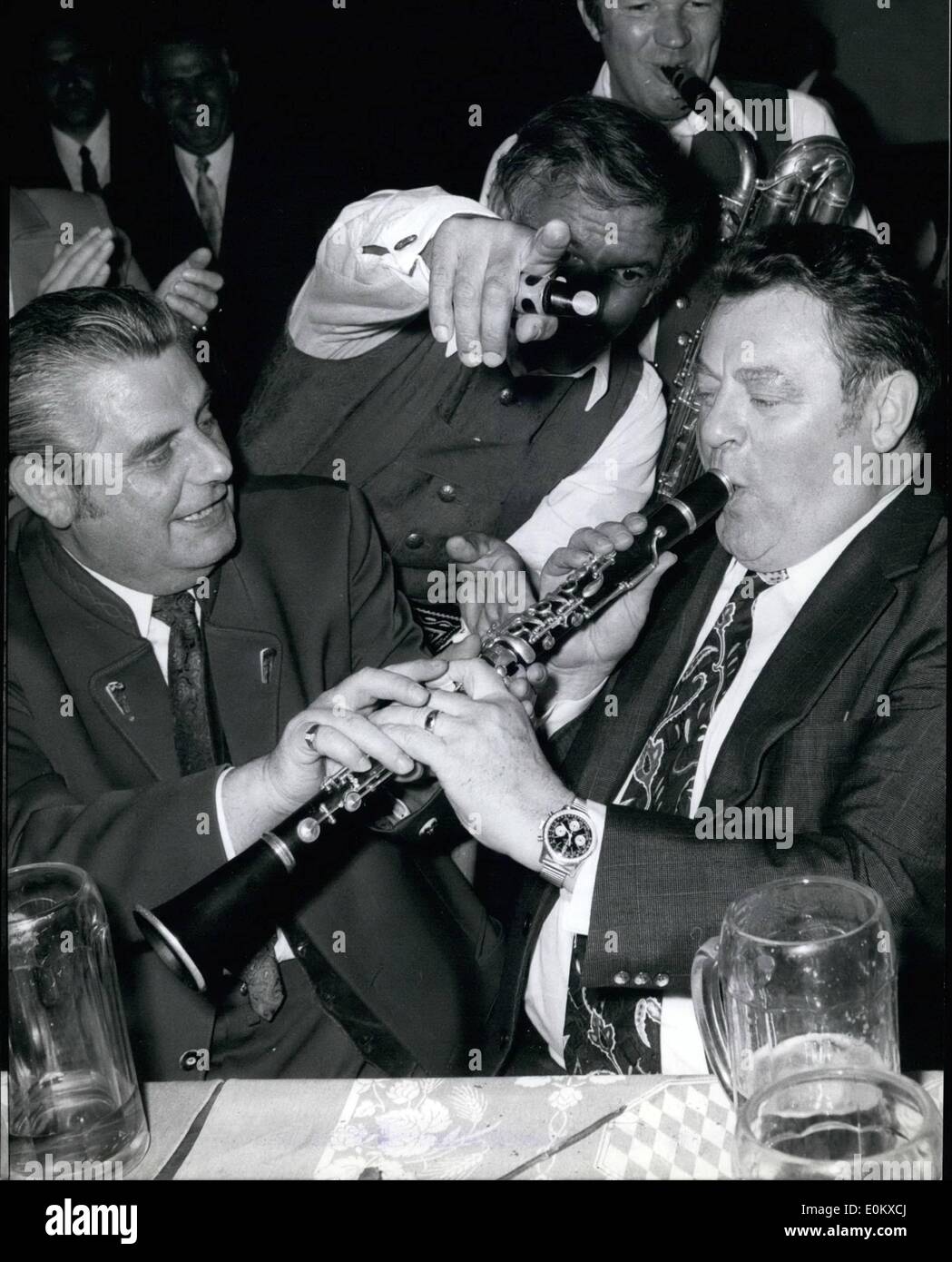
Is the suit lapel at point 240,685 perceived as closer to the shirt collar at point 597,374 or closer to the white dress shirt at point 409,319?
the white dress shirt at point 409,319

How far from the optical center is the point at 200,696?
2.11 m

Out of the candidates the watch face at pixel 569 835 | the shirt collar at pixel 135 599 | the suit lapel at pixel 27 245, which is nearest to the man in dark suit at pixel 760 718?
the watch face at pixel 569 835

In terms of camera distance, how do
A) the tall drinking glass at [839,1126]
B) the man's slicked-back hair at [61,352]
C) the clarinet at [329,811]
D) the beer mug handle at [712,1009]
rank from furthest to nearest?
1. the man's slicked-back hair at [61,352]
2. the clarinet at [329,811]
3. the beer mug handle at [712,1009]
4. the tall drinking glass at [839,1126]

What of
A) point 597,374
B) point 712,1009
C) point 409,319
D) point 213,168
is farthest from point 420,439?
point 712,1009

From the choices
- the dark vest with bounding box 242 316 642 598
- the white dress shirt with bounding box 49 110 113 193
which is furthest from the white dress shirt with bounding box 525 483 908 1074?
the white dress shirt with bounding box 49 110 113 193

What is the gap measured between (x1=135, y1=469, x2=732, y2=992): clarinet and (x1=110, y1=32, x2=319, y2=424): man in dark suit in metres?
0.58

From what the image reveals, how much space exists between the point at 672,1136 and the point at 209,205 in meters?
1.50

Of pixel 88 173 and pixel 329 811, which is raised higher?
pixel 88 173

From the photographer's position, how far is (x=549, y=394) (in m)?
2.16

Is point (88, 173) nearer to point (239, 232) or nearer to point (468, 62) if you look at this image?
point (239, 232)

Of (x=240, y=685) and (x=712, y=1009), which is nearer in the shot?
(x=712, y=1009)

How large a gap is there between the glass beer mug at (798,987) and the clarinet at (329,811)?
20.7 inches

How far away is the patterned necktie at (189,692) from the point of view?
82.3 inches

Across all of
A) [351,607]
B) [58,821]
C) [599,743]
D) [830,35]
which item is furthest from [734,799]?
[830,35]
